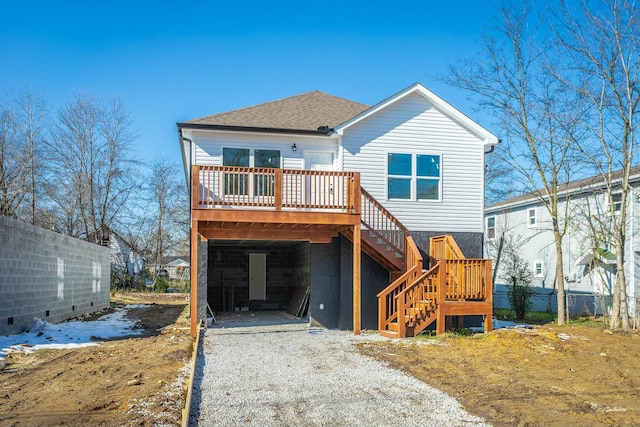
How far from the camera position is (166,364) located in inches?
355

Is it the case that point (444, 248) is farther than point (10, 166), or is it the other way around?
point (10, 166)

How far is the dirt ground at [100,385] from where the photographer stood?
5938 millimetres

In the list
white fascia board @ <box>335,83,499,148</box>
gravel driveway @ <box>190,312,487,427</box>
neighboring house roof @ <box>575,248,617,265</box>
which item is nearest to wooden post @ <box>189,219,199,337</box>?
gravel driveway @ <box>190,312,487,427</box>

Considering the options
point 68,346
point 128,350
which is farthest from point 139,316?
point 128,350

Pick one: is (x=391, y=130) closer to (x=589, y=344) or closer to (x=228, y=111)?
(x=228, y=111)

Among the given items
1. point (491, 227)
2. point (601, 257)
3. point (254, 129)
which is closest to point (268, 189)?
point (254, 129)

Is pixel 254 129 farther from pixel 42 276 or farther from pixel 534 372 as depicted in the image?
pixel 534 372

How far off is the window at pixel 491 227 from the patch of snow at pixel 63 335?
19.3m

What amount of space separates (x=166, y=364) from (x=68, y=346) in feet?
12.4

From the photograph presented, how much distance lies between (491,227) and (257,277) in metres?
15.1

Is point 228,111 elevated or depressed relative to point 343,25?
depressed

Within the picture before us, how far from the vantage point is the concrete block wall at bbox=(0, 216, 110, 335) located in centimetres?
1205

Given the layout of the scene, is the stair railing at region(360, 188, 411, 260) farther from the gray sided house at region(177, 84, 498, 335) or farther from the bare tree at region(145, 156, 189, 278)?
the bare tree at region(145, 156, 189, 278)

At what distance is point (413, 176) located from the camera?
14.8m
